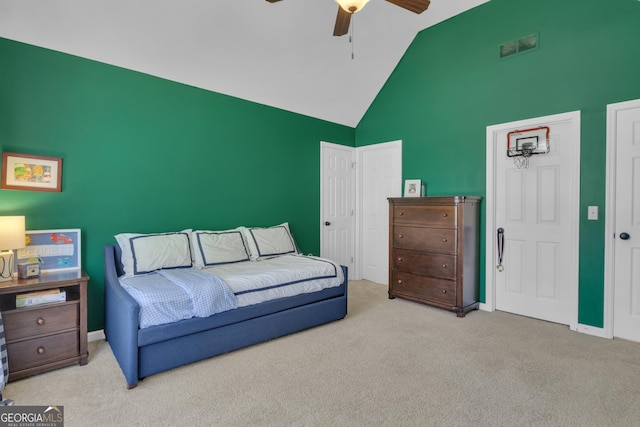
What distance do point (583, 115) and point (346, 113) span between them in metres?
2.82

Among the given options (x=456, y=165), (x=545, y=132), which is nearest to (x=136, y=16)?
(x=456, y=165)

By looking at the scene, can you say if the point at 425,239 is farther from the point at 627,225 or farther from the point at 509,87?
the point at 509,87

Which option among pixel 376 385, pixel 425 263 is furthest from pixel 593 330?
pixel 376 385

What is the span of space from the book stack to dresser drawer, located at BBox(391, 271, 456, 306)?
10.7 feet

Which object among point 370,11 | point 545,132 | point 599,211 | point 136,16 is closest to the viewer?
point 136,16

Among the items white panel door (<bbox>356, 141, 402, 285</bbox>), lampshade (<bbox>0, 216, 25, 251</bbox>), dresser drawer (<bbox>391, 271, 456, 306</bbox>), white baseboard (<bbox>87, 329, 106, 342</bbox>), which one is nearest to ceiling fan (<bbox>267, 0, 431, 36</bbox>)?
lampshade (<bbox>0, 216, 25, 251</bbox>)

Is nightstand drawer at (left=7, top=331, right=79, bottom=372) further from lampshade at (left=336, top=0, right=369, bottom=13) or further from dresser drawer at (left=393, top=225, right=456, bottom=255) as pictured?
dresser drawer at (left=393, top=225, right=456, bottom=255)

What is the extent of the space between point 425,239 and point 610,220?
163cm

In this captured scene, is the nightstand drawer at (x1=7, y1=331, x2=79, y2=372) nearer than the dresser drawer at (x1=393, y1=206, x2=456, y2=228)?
Yes

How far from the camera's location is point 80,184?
9.54 ft

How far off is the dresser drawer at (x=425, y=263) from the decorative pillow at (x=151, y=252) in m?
2.40

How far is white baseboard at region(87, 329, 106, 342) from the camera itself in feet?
9.65

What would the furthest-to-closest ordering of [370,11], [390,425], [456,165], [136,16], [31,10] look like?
1. [456,165]
2. [370,11]
3. [136,16]
4. [31,10]
5. [390,425]

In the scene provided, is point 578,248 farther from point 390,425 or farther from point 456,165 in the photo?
point 390,425
